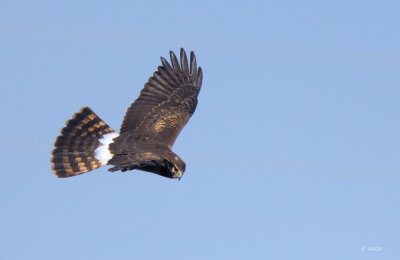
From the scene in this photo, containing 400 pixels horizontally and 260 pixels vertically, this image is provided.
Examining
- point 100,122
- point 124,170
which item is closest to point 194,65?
point 100,122

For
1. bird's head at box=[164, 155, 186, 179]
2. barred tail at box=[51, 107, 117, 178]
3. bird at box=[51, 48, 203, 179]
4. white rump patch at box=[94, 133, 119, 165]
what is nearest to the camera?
bird's head at box=[164, 155, 186, 179]

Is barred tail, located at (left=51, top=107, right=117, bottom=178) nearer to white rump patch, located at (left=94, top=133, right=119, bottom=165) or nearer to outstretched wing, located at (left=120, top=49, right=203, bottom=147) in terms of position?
white rump patch, located at (left=94, top=133, right=119, bottom=165)

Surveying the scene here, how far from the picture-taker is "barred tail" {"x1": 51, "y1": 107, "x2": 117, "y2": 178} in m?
21.7

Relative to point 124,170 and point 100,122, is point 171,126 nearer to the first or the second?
point 100,122

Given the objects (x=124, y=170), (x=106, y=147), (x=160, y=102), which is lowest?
(x=124, y=170)

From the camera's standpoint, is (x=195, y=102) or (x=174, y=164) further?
(x=195, y=102)

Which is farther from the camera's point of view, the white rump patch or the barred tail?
the barred tail

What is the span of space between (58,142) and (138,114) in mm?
1810

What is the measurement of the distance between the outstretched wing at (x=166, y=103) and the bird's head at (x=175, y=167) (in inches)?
49.3

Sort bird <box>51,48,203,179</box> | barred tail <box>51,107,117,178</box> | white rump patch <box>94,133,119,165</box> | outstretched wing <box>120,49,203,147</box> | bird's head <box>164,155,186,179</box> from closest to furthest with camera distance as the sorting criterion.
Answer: bird's head <box>164,155,186,179</box>
bird <box>51,48,203,179</box>
white rump patch <box>94,133,119,165</box>
barred tail <box>51,107,117,178</box>
outstretched wing <box>120,49,203,147</box>

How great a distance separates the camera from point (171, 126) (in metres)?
22.8

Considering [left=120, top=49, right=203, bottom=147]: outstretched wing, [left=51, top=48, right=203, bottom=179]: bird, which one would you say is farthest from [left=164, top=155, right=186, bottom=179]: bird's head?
[left=120, top=49, right=203, bottom=147]: outstretched wing

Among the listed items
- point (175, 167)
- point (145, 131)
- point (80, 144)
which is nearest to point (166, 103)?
point (145, 131)

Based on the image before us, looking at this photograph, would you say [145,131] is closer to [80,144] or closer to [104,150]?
[104,150]
